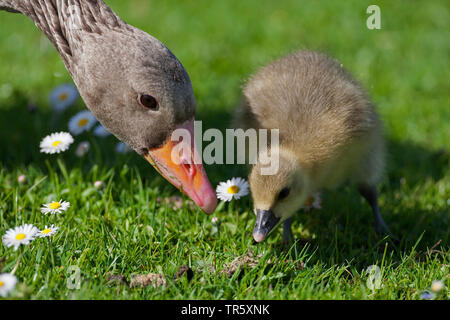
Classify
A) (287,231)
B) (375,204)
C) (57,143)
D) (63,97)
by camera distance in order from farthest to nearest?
(63,97) → (375,204) → (57,143) → (287,231)

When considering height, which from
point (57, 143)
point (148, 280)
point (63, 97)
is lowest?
point (148, 280)

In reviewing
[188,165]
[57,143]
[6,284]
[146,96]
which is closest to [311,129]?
[188,165]

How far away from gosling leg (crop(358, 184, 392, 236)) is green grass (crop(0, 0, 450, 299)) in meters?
0.08

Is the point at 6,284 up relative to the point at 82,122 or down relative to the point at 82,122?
down

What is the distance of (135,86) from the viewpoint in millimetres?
3104

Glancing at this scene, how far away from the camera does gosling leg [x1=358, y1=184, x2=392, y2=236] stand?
3.94 m

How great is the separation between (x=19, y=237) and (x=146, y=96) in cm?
101

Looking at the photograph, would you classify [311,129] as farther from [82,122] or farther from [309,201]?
[82,122]

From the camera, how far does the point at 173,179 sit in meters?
3.31

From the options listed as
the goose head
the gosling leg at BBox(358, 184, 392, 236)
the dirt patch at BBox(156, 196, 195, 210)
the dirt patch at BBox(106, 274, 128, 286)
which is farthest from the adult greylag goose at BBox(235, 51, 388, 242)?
the dirt patch at BBox(106, 274, 128, 286)

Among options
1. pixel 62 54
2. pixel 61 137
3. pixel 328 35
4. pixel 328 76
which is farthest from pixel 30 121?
pixel 328 35

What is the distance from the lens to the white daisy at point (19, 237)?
2.91 metres

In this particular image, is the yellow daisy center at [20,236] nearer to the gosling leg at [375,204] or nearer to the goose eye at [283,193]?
the goose eye at [283,193]
